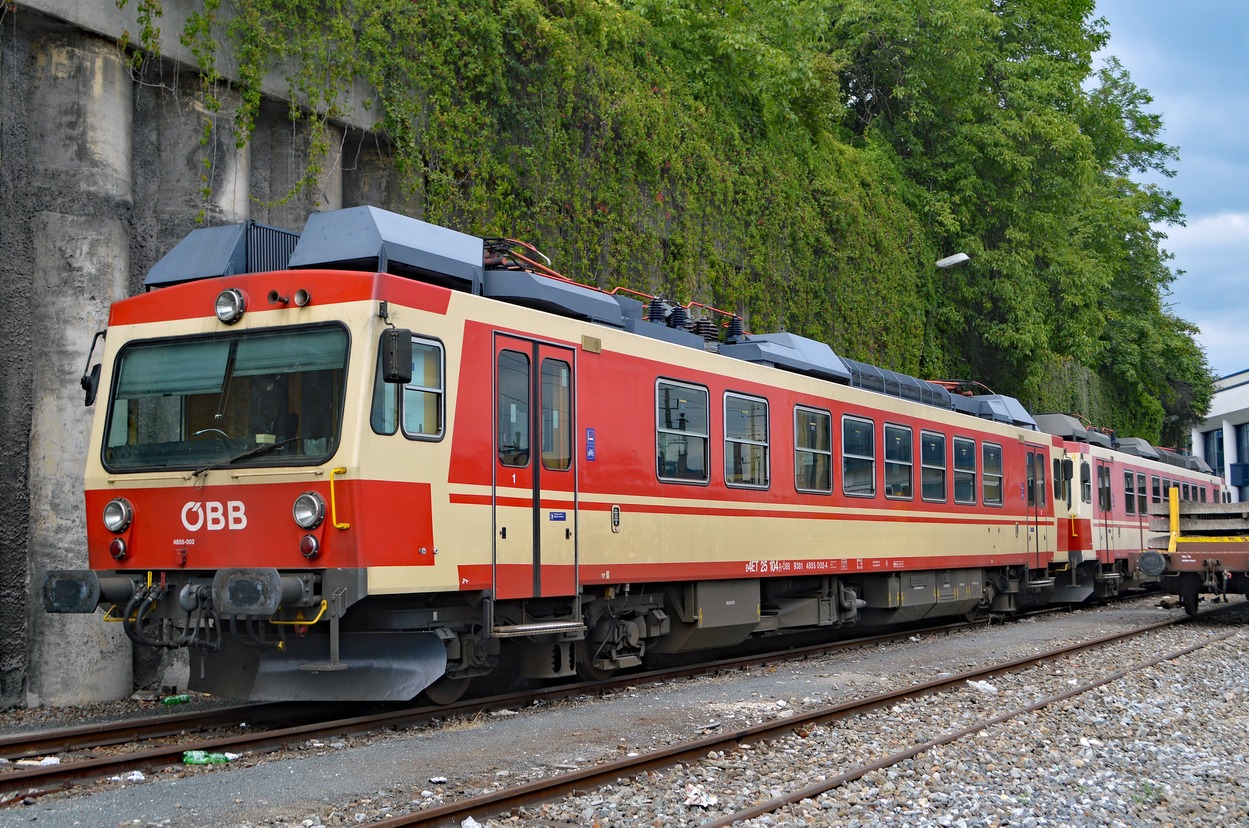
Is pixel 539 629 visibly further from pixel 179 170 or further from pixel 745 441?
pixel 179 170

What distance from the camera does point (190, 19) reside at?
39.2 ft

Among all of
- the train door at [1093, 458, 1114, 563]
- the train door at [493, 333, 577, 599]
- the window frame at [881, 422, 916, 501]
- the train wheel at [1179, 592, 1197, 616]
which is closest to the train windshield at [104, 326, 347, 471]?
the train door at [493, 333, 577, 599]

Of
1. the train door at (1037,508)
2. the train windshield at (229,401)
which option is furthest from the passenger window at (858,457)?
the train windshield at (229,401)

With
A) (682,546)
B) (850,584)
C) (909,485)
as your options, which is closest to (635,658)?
(682,546)

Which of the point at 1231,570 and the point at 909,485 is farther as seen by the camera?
the point at 1231,570

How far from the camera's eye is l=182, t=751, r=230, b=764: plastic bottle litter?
24.4 ft

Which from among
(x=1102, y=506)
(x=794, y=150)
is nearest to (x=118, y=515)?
(x=794, y=150)

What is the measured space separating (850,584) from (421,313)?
8439mm

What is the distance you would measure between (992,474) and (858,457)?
4752 mm

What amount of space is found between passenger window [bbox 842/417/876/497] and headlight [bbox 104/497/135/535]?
8.41m

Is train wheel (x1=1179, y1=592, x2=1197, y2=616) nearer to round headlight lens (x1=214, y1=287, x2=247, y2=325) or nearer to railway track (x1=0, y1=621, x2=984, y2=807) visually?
railway track (x1=0, y1=621, x2=984, y2=807)

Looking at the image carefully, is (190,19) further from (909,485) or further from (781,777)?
(909,485)

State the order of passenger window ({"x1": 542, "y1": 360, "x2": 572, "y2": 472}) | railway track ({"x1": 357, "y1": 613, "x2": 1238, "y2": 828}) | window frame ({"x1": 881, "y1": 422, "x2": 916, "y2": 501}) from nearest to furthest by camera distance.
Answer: railway track ({"x1": 357, "y1": 613, "x2": 1238, "y2": 828})
passenger window ({"x1": 542, "y1": 360, "x2": 572, "y2": 472})
window frame ({"x1": 881, "y1": 422, "x2": 916, "y2": 501})

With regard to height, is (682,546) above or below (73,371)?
below
